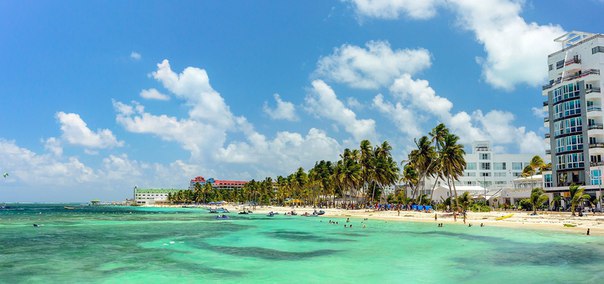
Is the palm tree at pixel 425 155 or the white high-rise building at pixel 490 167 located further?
the white high-rise building at pixel 490 167

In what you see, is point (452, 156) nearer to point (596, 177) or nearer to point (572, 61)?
point (596, 177)

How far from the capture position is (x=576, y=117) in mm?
68688

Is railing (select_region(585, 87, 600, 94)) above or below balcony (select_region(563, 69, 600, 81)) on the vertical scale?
below

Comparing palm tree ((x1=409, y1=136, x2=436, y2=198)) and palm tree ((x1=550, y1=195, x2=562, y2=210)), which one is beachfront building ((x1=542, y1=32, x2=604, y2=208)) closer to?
palm tree ((x1=550, y1=195, x2=562, y2=210))

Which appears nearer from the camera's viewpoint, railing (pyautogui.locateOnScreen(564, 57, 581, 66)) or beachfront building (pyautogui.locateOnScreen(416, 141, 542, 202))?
railing (pyautogui.locateOnScreen(564, 57, 581, 66))

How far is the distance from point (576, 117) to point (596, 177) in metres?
10.0

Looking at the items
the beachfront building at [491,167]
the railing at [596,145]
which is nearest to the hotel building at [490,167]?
the beachfront building at [491,167]

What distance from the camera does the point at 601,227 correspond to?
151 feet

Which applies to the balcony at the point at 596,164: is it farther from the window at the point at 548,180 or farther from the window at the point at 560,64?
the window at the point at 560,64

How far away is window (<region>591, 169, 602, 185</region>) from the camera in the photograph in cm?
6303

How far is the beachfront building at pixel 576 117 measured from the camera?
65875 millimetres

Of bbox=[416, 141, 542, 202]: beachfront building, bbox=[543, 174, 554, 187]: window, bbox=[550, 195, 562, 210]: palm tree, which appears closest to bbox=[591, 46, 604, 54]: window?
bbox=[543, 174, 554, 187]: window

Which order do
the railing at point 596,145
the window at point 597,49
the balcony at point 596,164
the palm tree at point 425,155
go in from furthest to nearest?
the palm tree at point 425,155, the window at point 597,49, the railing at point 596,145, the balcony at point 596,164

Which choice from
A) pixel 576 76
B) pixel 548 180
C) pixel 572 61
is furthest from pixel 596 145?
pixel 572 61
